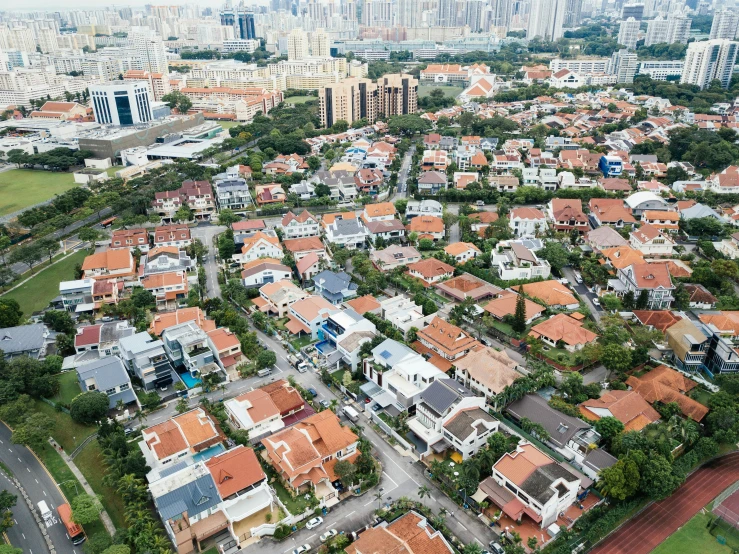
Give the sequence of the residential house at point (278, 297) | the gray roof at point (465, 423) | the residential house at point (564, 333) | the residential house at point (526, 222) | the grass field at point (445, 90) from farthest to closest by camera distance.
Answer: the grass field at point (445, 90), the residential house at point (526, 222), the residential house at point (278, 297), the residential house at point (564, 333), the gray roof at point (465, 423)

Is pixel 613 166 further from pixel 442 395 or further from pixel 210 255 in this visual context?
pixel 442 395

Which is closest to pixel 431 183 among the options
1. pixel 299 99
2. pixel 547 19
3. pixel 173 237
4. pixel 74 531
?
pixel 173 237

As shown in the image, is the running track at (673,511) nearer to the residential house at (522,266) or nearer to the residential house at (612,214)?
the residential house at (522,266)

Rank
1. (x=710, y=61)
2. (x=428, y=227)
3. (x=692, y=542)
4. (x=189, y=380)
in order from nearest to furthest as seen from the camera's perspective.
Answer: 1. (x=692, y=542)
2. (x=189, y=380)
3. (x=428, y=227)
4. (x=710, y=61)

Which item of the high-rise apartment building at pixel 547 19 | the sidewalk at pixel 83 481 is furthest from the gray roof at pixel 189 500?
the high-rise apartment building at pixel 547 19

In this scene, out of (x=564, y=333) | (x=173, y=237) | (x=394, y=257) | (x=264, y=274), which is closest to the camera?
(x=564, y=333)

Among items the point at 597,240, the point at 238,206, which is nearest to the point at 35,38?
the point at 238,206
